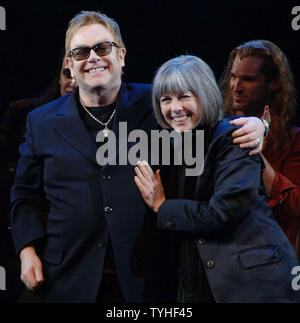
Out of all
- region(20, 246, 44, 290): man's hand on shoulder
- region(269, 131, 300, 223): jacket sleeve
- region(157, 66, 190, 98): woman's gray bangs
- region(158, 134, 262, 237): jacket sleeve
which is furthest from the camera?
region(269, 131, 300, 223): jacket sleeve

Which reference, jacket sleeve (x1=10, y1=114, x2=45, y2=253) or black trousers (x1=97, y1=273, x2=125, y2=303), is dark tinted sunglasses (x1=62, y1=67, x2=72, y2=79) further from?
black trousers (x1=97, y1=273, x2=125, y2=303)

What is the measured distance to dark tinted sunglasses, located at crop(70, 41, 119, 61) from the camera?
7.61ft

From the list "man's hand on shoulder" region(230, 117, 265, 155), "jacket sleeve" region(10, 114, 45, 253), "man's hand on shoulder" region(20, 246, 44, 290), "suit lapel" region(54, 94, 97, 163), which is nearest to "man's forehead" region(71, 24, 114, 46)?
"suit lapel" region(54, 94, 97, 163)

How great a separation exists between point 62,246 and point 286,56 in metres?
1.75

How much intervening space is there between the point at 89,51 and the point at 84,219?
81 cm

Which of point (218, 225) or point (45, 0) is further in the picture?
point (45, 0)

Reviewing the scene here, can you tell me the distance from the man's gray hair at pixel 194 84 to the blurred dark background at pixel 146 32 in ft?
2.82

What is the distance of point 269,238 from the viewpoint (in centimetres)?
207

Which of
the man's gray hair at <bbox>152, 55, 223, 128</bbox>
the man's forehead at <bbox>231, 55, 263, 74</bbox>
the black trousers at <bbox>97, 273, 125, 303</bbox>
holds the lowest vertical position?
the black trousers at <bbox>97, 273, 125, 303</bbox>

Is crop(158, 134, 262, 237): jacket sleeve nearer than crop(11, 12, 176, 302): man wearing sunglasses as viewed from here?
Yes

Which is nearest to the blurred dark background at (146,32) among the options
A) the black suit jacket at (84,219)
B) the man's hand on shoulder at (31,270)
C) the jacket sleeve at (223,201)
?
the black suit jacket at (84,219)
